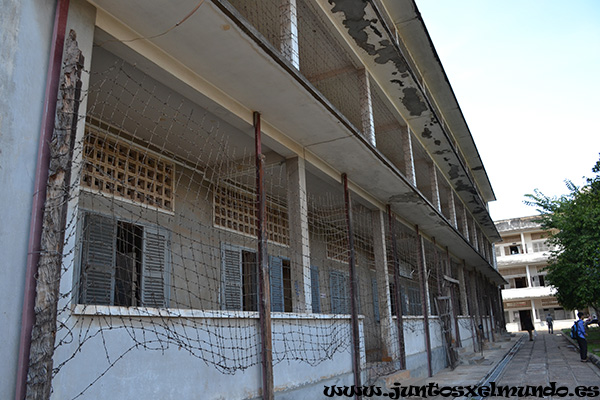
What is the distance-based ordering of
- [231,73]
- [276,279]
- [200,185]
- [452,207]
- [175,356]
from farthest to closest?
1. [452,207]
2. [276,279]
3. [200,185]
4. [231,73]
5. [175,356]

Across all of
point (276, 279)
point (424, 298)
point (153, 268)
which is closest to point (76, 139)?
point (153, 268)

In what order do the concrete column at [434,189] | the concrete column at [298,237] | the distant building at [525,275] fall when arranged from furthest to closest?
the distant building at [525,275]
the concrete column at [434,189]
the concrete column at [298,237]

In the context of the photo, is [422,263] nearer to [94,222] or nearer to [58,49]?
[94,222]

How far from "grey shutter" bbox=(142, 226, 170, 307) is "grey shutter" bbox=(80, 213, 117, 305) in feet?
1.60

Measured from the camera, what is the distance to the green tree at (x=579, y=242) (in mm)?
15406

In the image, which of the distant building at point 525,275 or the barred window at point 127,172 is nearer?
the barred window at point 127,172

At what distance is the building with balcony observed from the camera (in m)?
3.08

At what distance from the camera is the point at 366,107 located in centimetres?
766

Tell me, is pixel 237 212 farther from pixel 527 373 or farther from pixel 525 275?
pixel 525 275

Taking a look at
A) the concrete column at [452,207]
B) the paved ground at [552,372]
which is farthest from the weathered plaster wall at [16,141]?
the concrete column at [452,207]

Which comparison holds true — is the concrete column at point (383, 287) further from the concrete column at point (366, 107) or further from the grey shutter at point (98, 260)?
the grey shutter at point (98, 260)

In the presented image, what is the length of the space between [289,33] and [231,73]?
1.11 meters

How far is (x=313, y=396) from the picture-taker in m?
5.95

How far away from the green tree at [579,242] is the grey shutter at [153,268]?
11833 millimetres
